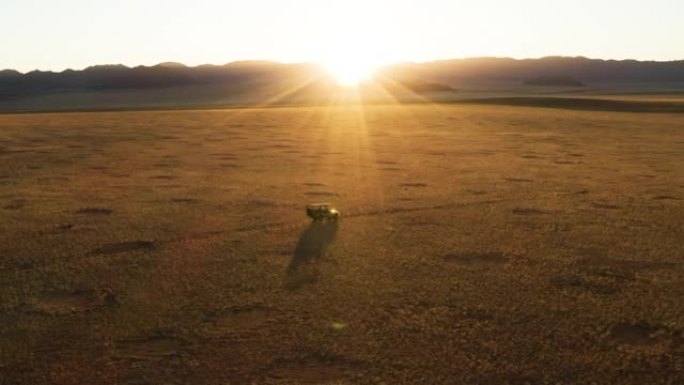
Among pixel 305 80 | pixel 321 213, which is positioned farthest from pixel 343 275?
pixel 305 80

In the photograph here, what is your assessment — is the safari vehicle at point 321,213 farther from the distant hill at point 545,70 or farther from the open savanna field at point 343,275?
the distant hill at point 545,70

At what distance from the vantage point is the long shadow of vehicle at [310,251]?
5.23 m

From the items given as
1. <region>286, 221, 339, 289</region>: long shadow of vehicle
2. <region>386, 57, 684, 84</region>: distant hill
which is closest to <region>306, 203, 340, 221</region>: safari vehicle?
<region>286, 221, 339, 289</region>: long shadow of vehicle

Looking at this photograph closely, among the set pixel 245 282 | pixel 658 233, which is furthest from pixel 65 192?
pixel 658 233

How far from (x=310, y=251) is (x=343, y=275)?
747mm

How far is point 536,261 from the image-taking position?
222 inches

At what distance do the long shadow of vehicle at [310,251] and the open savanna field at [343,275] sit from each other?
0.03 metres

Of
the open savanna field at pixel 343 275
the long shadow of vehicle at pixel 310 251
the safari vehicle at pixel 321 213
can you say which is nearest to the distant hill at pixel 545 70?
the open savanna field at pixel 343 275

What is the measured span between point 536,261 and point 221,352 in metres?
2.76

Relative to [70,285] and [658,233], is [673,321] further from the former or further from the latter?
[70,285]

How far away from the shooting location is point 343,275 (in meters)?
5.31

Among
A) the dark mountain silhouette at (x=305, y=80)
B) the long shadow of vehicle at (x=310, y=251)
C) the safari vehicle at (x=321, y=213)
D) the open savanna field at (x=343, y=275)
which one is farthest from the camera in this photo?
the dark mountain silhouette at (x=305, y=80)

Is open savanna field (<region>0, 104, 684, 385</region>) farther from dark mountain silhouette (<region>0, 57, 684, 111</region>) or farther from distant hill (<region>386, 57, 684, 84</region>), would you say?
distant hill (<region>386, 57, 684, 84</region>)

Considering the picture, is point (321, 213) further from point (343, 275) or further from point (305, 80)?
point (305, 80)
